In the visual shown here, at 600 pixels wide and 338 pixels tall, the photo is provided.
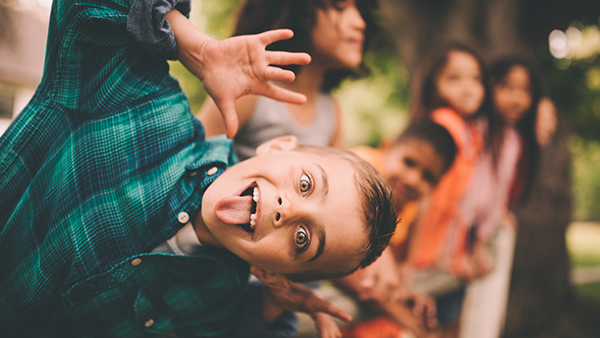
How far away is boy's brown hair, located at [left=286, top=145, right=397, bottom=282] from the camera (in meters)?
0.93

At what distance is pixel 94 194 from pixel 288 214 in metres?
0.53

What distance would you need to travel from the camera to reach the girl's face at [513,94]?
271 cm

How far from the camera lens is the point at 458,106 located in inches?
90.9

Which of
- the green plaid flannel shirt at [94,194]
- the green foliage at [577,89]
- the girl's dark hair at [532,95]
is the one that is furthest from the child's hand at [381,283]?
the green foliage at [577,89]

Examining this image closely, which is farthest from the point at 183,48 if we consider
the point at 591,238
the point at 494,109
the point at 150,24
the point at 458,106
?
the point at 591,238

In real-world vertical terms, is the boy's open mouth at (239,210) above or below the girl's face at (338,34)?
below

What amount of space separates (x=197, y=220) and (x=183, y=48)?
0.48m

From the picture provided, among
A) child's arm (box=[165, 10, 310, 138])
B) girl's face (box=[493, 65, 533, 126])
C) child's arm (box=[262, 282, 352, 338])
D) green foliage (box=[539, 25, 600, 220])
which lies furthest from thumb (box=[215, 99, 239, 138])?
green foliage (box=[539, 25, 600, 220])

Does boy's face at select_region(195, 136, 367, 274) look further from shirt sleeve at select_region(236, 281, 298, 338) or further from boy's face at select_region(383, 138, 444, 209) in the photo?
boy's face at select_region(383, 138, 444, 209)

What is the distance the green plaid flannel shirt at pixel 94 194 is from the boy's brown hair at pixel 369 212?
1.05 feet

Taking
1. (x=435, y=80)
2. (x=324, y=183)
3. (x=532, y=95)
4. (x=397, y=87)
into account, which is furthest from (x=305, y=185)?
(x=397, y=87)

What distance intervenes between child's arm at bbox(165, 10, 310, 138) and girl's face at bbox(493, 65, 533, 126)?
2.37 metres

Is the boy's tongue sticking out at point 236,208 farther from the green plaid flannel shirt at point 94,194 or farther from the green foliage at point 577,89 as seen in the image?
the green foliage at point 577,89

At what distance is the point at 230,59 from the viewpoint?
3.08 feet
